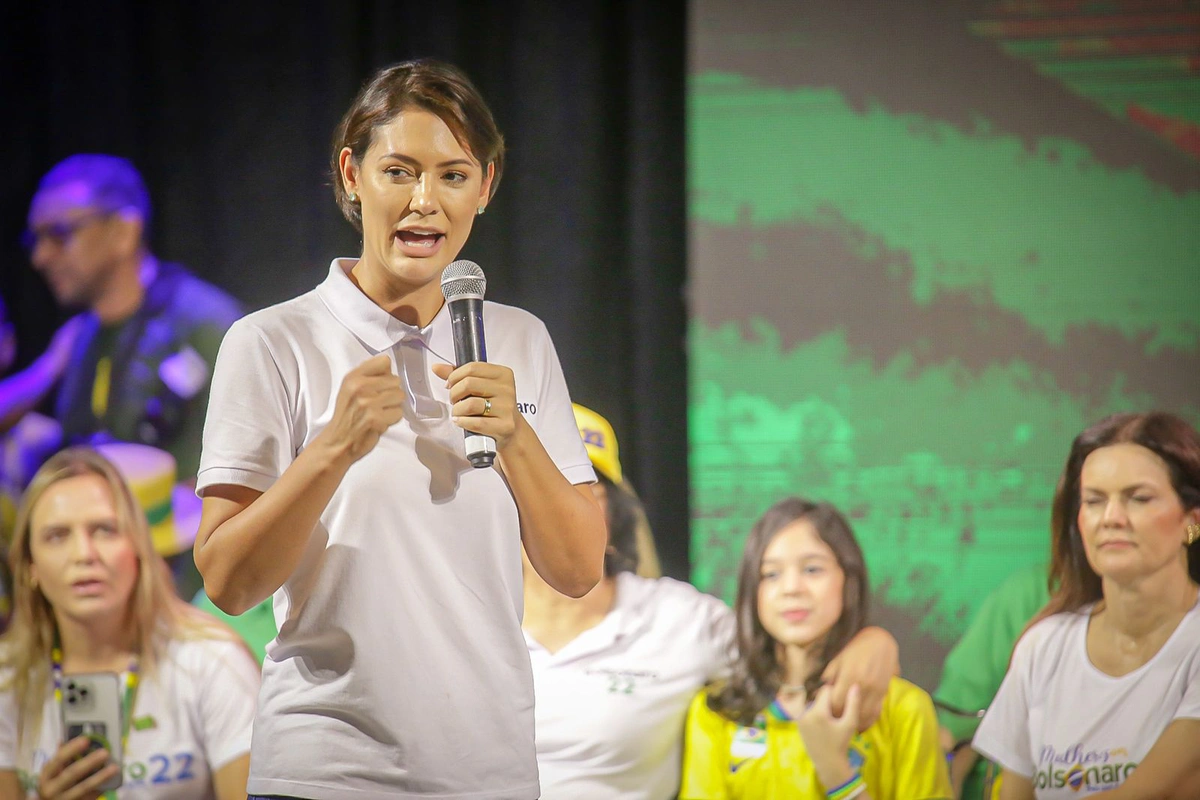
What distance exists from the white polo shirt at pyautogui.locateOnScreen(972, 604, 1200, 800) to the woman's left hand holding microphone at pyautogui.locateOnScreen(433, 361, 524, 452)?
1926 mm

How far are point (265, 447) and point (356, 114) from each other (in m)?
0.47

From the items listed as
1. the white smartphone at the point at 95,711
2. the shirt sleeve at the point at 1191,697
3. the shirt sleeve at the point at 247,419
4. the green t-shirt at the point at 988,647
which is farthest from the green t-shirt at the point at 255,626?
the shirt sleeve at the point at 1191,697

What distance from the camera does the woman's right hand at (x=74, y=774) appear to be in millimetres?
2855

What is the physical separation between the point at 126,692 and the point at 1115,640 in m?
2.35

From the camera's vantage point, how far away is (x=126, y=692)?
9.62 ft

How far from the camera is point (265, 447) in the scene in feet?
4.32

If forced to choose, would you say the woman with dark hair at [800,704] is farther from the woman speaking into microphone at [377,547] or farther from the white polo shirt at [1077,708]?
the woman speaking into microphone at [377,547]

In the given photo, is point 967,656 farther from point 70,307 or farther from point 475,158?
point 70,307

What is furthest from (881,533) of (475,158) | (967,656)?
(475,158)

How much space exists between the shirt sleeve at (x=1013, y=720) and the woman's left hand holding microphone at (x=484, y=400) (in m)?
1.93

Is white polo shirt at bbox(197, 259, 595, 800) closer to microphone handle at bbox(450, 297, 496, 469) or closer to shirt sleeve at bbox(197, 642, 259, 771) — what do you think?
microphone handle at bbox(450, 297, 496, 469)

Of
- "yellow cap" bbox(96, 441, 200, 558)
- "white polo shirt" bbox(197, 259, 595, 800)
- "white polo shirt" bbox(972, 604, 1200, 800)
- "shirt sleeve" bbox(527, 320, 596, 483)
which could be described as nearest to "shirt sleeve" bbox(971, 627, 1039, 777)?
"white polo shirt" bbox(972, 604, 1200, 800)

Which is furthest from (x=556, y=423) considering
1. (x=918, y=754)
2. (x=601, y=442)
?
(x=918, y=754)

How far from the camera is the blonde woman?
288 cm
